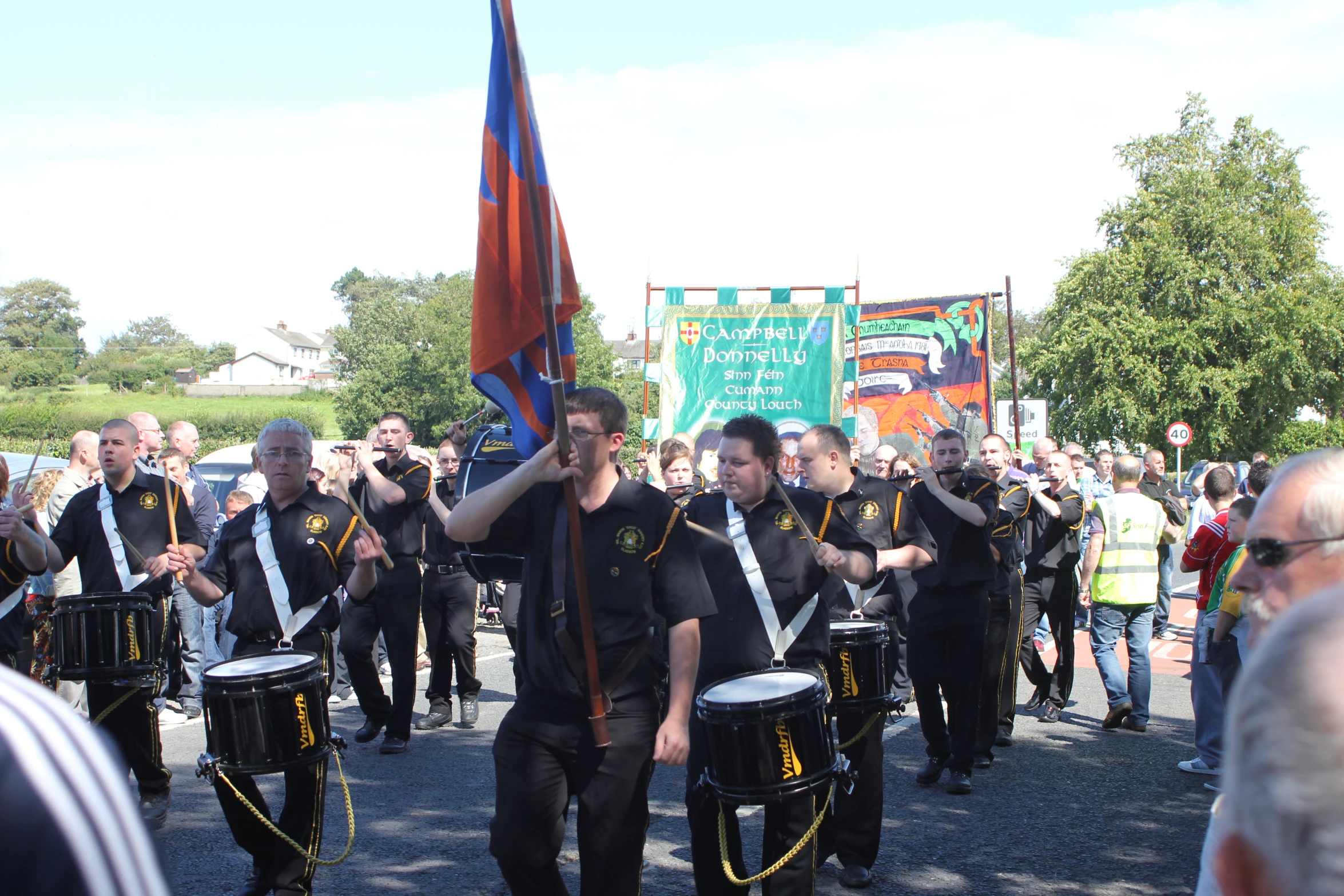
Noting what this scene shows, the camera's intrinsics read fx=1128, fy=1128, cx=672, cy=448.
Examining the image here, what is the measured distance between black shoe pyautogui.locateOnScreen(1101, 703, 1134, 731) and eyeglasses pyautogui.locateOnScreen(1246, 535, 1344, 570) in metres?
6.78

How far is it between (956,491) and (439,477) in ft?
13.8

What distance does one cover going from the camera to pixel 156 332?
127m

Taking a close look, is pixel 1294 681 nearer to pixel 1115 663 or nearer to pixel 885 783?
pixel 885 783

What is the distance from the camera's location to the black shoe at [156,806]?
5906 mm

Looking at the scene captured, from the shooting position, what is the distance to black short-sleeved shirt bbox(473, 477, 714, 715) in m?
3.68

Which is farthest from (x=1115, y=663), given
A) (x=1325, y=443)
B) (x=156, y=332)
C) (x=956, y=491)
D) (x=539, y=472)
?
(x=156, y=332)

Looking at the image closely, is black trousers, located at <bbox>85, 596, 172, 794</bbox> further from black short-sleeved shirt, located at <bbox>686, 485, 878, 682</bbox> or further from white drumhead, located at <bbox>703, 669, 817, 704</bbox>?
white drumhead, located at <bbox>703, 669, 817, 704</bbox>

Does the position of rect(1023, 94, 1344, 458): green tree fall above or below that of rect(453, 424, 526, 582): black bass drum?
above

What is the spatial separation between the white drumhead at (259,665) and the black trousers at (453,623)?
3.49 m

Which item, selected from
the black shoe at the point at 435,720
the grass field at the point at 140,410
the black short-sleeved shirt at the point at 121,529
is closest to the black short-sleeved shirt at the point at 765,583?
the black short-sleeved shirt at the point at 121,529

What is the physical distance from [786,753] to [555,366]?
5.30 ft

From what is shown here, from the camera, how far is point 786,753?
4.05 metres

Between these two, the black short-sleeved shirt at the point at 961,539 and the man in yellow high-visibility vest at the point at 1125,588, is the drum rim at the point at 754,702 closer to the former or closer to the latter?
the black short-sleeved shirt at the point at 961,539

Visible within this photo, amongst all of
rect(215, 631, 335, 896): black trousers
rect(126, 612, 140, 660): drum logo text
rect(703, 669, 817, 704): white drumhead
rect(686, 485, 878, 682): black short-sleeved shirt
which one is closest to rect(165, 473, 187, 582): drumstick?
rect(126, 612, 140, 660): drum logo text
